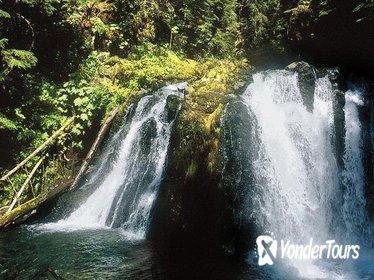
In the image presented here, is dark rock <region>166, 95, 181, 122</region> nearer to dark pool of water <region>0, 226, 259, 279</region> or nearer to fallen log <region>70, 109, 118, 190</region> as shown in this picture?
fallen log <region>70, 109, 118, 190</region>

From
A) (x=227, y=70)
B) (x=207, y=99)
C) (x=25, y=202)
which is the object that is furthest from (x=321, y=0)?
(x=25, y=202)

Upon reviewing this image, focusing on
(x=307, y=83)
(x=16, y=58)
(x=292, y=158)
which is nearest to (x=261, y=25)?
(x=307, y=83)

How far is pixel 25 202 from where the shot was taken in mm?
10023

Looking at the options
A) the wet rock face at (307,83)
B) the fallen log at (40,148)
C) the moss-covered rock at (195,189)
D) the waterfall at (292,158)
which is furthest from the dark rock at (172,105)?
the wet rock face at (307,83)

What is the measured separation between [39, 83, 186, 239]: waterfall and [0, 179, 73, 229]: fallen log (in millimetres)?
646

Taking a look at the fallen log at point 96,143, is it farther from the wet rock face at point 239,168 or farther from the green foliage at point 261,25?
the green foliage at point 261,25

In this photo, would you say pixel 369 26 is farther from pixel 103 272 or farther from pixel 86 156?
pixel 103 272

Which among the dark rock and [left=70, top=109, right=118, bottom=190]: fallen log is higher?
the dark rock

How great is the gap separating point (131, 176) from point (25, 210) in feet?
9.77

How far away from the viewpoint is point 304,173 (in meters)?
10.1

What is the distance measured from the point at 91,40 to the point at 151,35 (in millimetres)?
3487

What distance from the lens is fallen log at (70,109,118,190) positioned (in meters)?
10.6

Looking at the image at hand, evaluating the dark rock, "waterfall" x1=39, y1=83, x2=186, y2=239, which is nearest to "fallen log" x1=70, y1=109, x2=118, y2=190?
"waterfall" x1=39, y1=83, x2=186, y2=239

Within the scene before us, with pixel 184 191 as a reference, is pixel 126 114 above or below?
above
